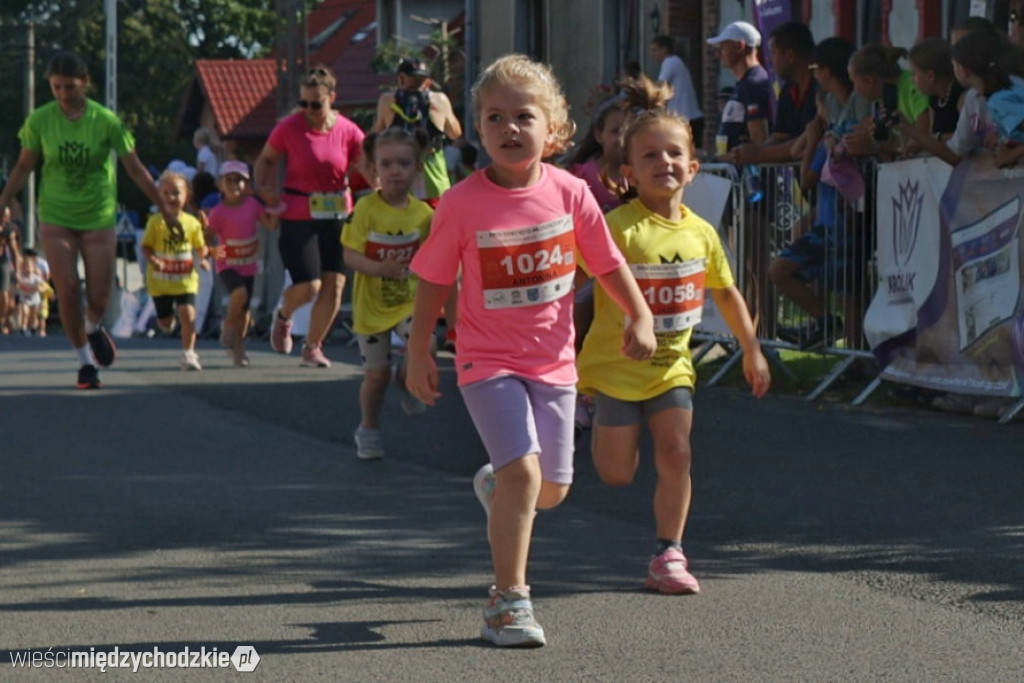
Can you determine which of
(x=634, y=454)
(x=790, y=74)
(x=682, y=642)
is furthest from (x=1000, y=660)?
(x=790, y=74)

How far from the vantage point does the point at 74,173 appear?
42.9 feet

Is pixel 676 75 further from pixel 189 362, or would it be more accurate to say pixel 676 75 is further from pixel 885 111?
pixel 885 111

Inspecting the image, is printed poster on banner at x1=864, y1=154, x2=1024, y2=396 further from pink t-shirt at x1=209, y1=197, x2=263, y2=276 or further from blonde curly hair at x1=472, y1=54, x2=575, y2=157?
pink t-shirt at x1=209, y1=197, x2=263, y2=276

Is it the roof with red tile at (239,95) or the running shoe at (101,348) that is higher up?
the running shoe at (101,348)

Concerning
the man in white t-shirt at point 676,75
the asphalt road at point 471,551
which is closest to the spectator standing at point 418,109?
the asphalt road at point 471,551

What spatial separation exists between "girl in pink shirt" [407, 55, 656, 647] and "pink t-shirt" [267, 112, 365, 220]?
25.3 feet

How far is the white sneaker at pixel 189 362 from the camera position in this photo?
51.0 feet

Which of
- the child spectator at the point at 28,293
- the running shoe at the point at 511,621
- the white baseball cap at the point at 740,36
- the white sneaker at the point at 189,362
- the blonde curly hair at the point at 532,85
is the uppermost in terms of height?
the blonde curly hair at the point at 532,85

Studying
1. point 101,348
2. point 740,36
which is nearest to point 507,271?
point 101,348

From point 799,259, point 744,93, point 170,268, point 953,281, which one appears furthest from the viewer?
point 170,268

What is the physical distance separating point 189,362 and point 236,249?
63.6 inches

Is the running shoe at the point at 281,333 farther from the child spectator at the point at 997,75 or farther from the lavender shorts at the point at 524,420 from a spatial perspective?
the lavender shorts at the point at 524,420

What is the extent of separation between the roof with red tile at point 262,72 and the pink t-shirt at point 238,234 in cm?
4633

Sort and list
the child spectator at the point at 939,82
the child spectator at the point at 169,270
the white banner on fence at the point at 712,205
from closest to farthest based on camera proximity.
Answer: the child spectator at the point at 939,82, the white banner on fence at the point at 712,205, the child spectator at the point at 169,270
